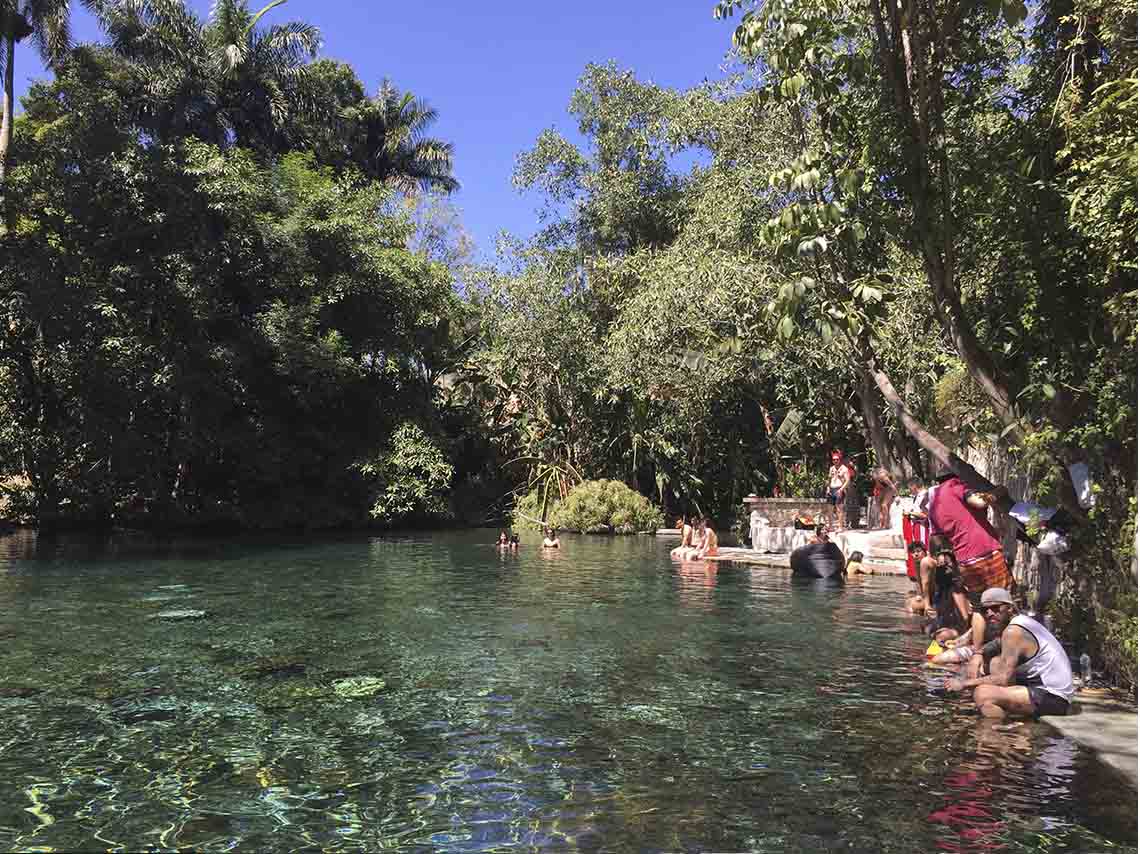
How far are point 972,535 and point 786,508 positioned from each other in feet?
49.4

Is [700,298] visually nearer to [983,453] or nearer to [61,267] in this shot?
[983,453]

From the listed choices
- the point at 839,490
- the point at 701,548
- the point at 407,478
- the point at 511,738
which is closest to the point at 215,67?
the point at 407,478

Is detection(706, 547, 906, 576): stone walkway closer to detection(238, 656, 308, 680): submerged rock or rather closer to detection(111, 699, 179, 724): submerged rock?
detection(238, 656, 308, 680): submerged rock

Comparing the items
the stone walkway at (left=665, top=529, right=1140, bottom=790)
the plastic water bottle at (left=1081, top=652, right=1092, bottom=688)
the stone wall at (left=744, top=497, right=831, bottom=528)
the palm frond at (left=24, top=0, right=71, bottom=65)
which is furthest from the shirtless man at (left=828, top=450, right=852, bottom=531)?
the palm frond at (left=24, top=0, right=71, bottom=65)

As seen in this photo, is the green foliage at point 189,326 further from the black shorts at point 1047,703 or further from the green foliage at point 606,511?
the black shorts at point 1047,703

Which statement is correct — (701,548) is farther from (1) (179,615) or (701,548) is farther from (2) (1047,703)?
(2) (1047,703)

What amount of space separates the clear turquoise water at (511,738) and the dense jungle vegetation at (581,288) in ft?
8.41

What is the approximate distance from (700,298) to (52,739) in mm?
17957

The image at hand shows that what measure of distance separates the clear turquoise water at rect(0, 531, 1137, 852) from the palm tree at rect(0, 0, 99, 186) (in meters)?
19.0

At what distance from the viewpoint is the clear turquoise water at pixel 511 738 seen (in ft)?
17.7

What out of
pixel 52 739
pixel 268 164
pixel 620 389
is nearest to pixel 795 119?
pixel 52 739

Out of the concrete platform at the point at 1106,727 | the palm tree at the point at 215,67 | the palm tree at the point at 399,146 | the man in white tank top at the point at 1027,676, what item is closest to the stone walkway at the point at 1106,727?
the concrete platform at the point at 1106,727

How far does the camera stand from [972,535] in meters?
9.66

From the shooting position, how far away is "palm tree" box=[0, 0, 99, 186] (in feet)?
84.7
